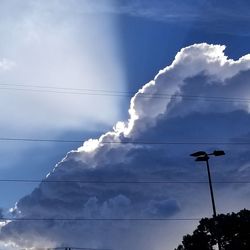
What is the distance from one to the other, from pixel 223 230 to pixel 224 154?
200 feet

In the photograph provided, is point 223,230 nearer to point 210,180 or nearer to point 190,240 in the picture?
point 190,240

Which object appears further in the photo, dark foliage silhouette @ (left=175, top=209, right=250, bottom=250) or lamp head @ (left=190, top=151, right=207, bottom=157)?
dark foliage silhouette @ (left=175, top=209, right=250, bottom=250)

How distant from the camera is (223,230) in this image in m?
99.8

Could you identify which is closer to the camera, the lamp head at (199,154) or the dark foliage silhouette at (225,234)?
the lamp head at (199,154)

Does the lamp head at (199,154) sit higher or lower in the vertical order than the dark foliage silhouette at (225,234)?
lower

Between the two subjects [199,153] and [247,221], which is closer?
[199,153]

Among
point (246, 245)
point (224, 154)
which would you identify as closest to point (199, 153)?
point (224, 154)

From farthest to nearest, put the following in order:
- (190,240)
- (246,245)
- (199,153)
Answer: (190,240) → (246,245) → (199,153)

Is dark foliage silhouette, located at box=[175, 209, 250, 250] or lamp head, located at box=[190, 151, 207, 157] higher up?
dark foliage silhouette, located at box=[175, 209, 250, 250]

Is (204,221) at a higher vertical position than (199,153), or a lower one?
higher

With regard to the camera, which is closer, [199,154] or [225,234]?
[199,154]

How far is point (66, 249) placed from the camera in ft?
330

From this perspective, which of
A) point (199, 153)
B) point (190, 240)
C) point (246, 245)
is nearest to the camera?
point (199, 153)

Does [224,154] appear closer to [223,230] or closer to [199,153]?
[199,153]
